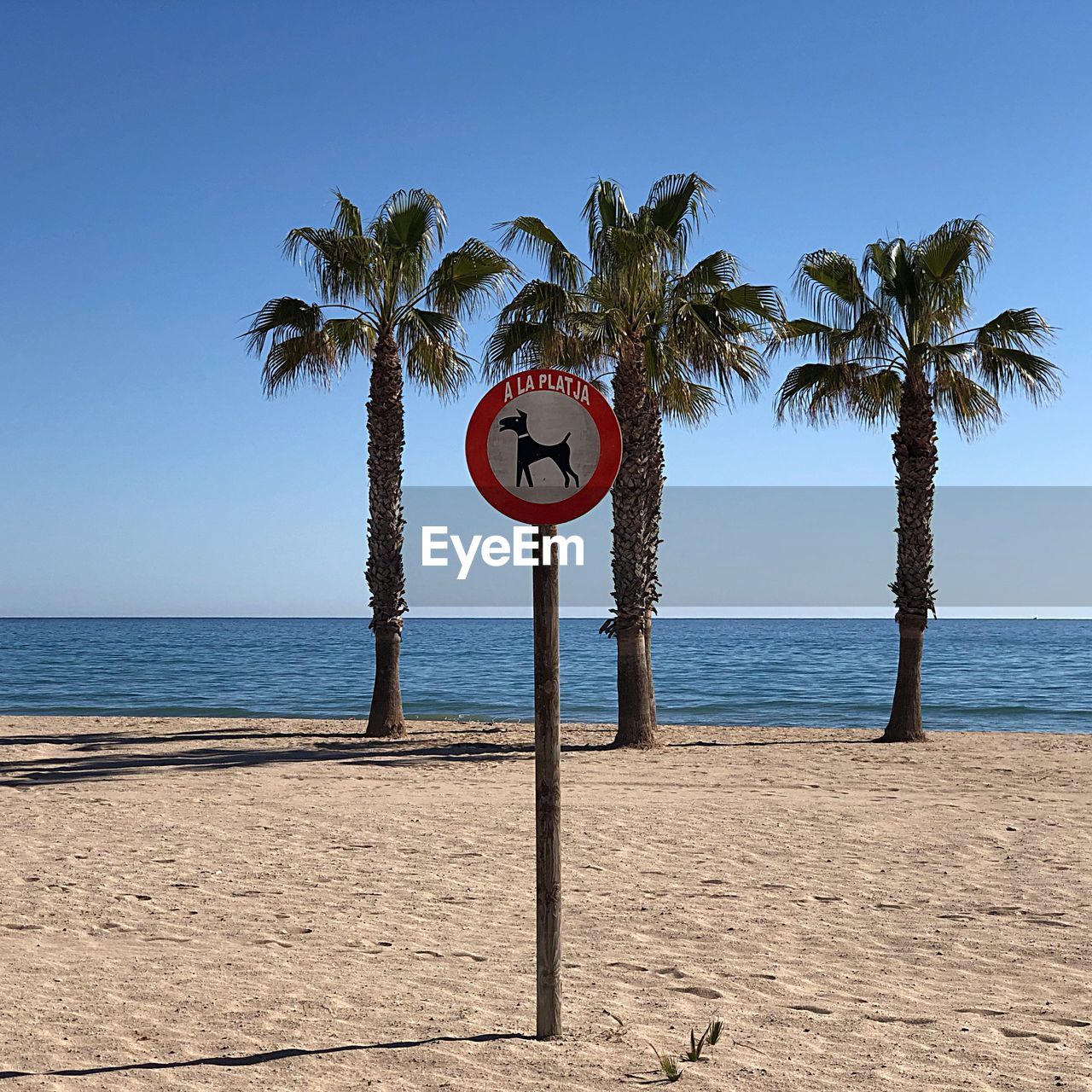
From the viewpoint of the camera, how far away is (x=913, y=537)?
17.9 m

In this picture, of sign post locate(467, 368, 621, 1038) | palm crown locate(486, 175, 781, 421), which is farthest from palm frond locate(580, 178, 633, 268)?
sign post locate(467, 368, 621, 1038)

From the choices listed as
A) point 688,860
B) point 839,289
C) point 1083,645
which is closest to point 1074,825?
point 688,860

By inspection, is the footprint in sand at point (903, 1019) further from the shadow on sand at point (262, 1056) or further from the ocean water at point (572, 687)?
the ocean water at point (572, 687)

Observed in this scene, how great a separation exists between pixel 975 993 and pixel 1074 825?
545cm

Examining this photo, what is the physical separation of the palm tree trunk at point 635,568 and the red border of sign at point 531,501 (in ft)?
40.3

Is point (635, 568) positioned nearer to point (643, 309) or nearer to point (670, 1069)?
point (643, 309)

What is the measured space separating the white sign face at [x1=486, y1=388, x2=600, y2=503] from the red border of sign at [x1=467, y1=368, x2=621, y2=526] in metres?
0.02

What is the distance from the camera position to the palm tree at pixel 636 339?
1605cm

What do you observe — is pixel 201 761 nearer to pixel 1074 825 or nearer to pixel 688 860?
pixel 688 860

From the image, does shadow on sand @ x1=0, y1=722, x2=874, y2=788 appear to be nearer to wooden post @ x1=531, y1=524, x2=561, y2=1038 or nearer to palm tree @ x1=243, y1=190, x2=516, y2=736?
palm tree @ x1=243, y1=190, x2=516, y2=736

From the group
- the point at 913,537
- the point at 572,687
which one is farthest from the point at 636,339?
the point at 572,687

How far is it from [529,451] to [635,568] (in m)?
12.6

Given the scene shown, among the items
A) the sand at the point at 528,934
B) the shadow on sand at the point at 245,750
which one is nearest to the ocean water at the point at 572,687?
the shadow on sand at the point at 245,750

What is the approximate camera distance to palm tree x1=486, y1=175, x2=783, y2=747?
52.6ft
